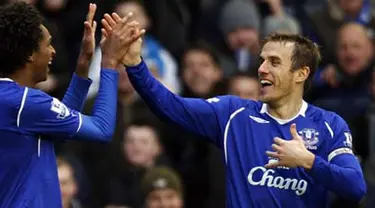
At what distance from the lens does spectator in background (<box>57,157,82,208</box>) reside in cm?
1002

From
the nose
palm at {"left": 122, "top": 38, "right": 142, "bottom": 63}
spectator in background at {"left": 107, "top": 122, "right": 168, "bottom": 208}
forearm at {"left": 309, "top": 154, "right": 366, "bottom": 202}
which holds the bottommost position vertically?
spectator in background at {"left": 107, "top": 122, "right": 168, "bottom": 208}

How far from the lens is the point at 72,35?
40.8 ft

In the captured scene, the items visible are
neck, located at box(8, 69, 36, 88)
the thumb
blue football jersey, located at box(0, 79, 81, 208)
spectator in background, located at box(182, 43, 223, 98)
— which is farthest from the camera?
spectator in background, located at box(182, 43, 223, 98)

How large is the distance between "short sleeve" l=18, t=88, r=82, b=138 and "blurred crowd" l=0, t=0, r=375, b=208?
2912mm

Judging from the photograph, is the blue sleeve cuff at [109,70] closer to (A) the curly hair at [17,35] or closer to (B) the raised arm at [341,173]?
(A) the curly hair at [17,35]

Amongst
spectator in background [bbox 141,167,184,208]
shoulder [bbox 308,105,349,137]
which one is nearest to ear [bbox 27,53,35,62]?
shoulder [bbox 308,105,349,137]

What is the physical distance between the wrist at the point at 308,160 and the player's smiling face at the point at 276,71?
0.52 meters

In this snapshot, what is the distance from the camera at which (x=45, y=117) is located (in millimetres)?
7043

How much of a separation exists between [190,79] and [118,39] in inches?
173

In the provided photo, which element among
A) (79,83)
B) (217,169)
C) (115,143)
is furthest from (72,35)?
(79,83)

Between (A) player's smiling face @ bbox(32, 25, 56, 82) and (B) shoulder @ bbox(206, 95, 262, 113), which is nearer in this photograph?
(A) player's smiling face @ bbox(32, 25, 56, 82)

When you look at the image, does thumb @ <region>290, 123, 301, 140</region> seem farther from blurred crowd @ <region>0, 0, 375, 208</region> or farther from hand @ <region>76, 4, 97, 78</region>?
blurred crowd @ <region>0, 0, 375, 208</region>

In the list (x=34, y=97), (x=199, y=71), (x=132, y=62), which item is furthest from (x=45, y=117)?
(x=199, y=71)

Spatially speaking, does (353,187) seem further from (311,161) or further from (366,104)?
(366,104)
